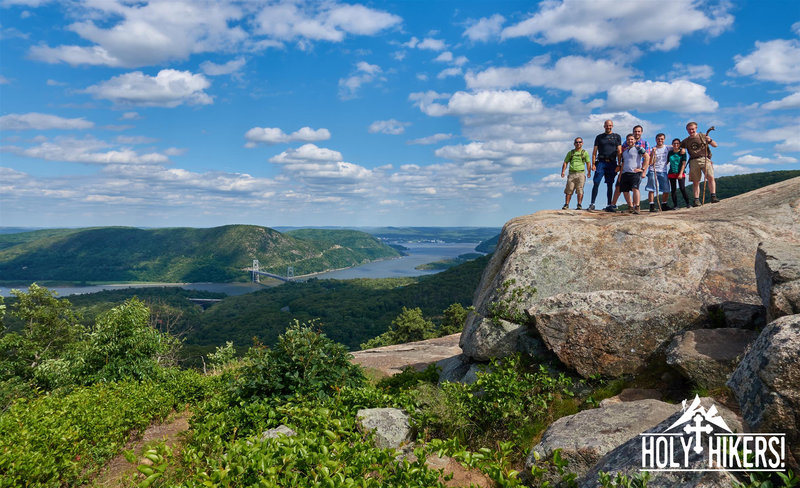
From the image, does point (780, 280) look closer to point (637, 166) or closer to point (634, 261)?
point (634, 261)

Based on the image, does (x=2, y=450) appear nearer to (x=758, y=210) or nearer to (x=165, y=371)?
(x=165, y=371)

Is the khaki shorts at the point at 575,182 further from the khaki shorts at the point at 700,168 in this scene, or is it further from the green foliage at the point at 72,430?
the green foliage at the point at 72,430

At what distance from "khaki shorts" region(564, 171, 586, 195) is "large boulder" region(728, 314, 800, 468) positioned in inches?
501

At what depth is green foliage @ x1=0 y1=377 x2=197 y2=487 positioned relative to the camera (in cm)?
734

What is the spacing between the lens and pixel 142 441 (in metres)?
12.0

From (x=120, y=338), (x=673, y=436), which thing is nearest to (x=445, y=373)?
(x=673, y=436)

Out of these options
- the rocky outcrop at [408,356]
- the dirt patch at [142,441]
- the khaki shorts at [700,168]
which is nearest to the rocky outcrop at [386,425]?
the dirt patch at [142,441]

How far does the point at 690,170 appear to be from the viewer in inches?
611

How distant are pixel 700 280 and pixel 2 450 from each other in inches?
626

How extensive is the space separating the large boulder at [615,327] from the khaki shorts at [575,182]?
8927mm

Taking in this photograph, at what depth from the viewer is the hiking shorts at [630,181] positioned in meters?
15.0

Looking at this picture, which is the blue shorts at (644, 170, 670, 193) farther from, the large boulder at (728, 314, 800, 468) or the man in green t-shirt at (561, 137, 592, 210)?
the large boulder at (728, 314, 800, 468)

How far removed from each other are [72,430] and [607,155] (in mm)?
19039

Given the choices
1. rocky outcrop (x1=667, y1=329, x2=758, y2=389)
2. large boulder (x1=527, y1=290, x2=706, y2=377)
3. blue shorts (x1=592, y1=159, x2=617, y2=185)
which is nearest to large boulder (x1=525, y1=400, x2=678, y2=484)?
rocky outcrop (x1=667, y1=329, x2=758, y2=389)
